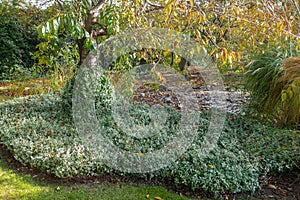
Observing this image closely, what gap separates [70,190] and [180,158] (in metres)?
1.10

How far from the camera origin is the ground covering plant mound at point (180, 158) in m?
Answer: 2.58

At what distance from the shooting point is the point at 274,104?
3.74 meters

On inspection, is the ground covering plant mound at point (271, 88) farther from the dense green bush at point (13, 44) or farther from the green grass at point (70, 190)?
the dense green bush at point (13, 44)

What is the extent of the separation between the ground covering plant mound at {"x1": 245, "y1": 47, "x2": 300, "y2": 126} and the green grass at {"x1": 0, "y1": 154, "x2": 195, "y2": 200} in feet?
6.84

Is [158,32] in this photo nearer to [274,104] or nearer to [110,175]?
[110,175]

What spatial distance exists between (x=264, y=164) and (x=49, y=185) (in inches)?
85.5

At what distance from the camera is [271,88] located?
372 centimetres

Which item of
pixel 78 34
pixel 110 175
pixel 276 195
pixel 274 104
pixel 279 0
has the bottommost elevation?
pixel 276 195

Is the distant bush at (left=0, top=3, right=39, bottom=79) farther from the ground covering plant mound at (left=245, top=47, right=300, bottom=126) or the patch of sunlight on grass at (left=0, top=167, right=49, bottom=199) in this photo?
the ground covering plant mound at (left=245, top=47, right=300, bottom=126)

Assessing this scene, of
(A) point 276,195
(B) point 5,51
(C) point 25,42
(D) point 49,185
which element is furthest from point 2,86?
(A) point 276,195

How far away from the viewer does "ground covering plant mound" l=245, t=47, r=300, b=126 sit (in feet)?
11.9

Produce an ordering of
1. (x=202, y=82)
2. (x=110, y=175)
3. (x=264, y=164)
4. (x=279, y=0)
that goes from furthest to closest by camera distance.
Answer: (x=202, y=82)
(x=279, y=0)
(x=264, y=164)
(x=110, y=175)

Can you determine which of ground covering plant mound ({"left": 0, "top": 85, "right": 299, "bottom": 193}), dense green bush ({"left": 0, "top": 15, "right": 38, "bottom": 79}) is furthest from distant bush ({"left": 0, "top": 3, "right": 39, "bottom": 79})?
ground covering plant mound ({"left": 0, "top": 85, "right": 299, "bottom": 193})

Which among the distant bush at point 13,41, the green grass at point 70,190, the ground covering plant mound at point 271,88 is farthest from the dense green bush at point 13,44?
the ground covering plant mound at point 271,88
